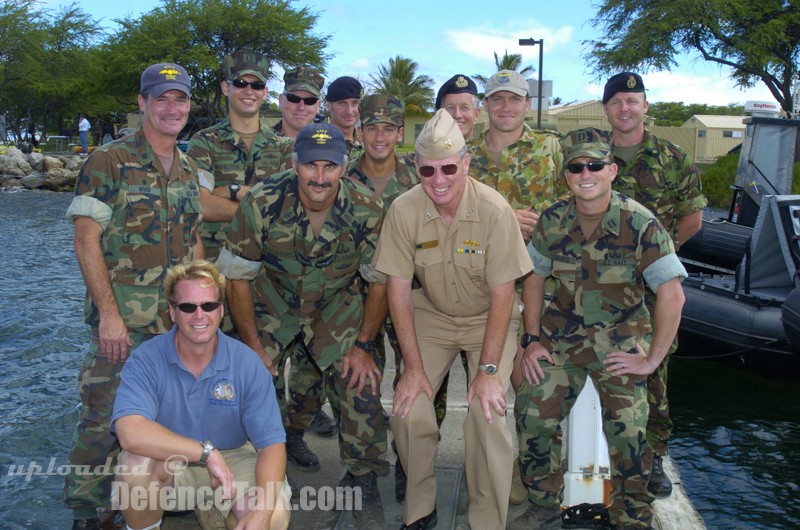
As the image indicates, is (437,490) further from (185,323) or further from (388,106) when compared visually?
(388,106)

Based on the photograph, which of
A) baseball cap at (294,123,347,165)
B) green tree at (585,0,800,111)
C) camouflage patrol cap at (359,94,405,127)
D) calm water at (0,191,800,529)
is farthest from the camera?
green tree at (585,0,800,111)

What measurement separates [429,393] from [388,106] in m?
1.77

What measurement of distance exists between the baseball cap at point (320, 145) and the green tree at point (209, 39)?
40283 mm

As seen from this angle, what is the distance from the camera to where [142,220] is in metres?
3.92

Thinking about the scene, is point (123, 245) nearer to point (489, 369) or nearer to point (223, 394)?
point (223, 394)

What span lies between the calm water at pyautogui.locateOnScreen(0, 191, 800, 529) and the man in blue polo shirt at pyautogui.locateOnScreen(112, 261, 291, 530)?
1992 mm

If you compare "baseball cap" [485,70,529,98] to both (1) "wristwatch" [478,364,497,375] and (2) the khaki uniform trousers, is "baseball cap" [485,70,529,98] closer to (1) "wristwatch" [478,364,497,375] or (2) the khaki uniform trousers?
(2) the khaki uniform trousers

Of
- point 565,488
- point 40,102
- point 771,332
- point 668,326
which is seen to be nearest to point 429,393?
point 565,488

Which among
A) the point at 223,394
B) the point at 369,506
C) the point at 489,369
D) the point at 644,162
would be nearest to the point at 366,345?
the point at 489,369

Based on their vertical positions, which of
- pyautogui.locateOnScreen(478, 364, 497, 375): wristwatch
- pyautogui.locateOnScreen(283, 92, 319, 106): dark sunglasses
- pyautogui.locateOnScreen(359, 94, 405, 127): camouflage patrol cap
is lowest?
pyautogui.locateOnScreen(478, 364, 497, 375): wristwatch

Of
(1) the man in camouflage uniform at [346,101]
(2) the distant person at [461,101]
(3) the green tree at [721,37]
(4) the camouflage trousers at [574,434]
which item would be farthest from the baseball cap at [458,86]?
(3) the green tree at [721,37]

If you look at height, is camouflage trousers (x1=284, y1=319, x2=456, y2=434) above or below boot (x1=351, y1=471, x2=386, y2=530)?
above

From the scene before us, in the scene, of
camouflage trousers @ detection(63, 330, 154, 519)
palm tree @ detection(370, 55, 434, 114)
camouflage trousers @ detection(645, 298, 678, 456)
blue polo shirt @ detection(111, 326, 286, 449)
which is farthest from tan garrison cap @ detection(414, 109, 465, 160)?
palm tree @ detection(370, 55, 434, 114)

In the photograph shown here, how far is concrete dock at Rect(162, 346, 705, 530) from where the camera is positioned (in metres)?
3.88
